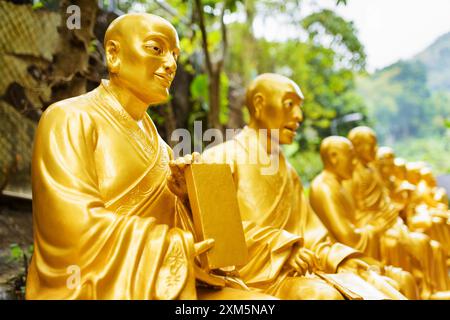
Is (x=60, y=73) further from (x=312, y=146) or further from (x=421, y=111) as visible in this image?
(x=421, y=111)

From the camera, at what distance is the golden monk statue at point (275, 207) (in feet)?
11.0

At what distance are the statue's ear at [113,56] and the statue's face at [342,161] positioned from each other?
9.62ft

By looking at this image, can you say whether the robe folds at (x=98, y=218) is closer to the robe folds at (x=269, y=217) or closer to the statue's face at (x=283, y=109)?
the robe folds at (x=269, y=217)

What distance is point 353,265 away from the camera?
3.65 m

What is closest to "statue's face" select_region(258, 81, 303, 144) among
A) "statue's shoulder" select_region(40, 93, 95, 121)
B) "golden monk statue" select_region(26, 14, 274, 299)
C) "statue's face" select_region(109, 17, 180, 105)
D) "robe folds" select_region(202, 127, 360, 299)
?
"robe folds" select_region(202, 127, 360, 299)

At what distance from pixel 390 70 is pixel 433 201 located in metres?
7.17

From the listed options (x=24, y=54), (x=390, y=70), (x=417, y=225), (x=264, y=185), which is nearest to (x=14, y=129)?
(x=24, y=54)

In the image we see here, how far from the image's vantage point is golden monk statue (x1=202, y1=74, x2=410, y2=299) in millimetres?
3359

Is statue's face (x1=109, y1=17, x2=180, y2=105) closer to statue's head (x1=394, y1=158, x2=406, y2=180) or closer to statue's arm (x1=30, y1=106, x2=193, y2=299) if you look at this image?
statue's arm (x1=30, y1=106, x2=193, y2=299)

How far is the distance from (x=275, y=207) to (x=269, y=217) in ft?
0.35

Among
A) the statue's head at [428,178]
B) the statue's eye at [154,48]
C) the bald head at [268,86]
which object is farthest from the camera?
the statue's head at [428,178]

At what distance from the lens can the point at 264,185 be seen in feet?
12.8

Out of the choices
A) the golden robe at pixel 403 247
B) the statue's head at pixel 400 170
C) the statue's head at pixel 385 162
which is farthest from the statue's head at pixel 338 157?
the statue's head at pixel 400 170

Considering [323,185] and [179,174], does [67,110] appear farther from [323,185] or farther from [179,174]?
[323,185]
